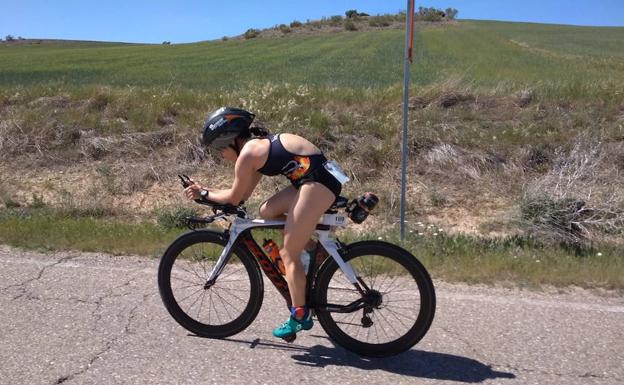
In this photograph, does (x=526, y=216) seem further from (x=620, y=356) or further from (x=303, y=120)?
(x=303, y=120)

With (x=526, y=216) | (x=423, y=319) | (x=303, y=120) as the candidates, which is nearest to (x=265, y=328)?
(x=423, y=319)

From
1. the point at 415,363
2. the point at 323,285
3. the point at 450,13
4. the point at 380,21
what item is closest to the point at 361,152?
the point at 323,285

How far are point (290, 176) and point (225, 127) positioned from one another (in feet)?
1.68

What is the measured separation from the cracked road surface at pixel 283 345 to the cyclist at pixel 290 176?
363 millimetres

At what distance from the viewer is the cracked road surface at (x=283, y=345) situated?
352 centimetres

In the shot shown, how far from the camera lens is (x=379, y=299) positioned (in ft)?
12.8

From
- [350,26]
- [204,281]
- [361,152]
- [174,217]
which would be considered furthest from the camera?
[350,26]

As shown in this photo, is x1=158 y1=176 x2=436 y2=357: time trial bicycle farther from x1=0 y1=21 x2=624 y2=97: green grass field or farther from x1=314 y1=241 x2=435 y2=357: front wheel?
x1=0 y1=21 x2=624 y2=97: green grass field

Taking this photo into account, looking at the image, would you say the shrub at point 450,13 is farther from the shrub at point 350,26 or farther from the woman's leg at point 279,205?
the woman's leg at point 279,205

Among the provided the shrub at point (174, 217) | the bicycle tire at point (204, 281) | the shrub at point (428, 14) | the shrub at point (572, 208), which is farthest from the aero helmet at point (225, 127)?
the shrub at point (428, 14)

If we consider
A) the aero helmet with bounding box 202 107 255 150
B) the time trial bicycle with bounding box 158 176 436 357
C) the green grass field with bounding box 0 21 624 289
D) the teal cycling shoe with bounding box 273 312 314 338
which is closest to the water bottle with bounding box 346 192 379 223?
the time trial bicycle with bounding box 158 176 436 357

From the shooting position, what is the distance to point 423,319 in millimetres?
3760

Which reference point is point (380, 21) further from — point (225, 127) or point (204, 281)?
point (225, 127)

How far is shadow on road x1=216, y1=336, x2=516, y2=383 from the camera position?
11.6ft
